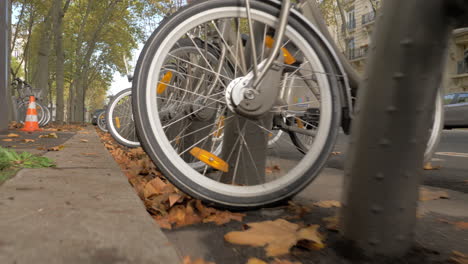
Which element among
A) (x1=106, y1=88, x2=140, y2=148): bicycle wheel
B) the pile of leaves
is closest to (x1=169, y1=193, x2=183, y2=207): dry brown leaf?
the pile of leaves

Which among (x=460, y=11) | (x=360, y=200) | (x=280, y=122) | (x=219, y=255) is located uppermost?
(x=460, y=11)

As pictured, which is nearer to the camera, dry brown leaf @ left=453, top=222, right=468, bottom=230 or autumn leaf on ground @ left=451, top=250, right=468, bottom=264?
autumn leaf on ground @ left=451, top=250, right=468, bottom=264

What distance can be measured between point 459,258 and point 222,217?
100cm

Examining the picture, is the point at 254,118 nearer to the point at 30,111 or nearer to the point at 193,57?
the point at 193,57

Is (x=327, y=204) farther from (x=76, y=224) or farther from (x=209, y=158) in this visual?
(x=76, y=224)

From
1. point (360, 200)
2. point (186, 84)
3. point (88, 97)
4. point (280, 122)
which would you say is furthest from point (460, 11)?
point (88, 97)

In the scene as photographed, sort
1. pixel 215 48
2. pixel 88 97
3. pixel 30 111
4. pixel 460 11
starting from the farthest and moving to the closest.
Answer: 1. pixel 88 97
2. pixel 30 111
3. pixel 215 48
4. pixel 460 11

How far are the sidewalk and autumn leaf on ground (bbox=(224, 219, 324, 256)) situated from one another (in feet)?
1.22

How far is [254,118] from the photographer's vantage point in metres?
1.99

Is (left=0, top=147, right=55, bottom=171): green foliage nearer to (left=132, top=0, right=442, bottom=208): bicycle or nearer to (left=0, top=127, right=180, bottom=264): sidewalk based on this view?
(left=0, top=127, right=180, bottom=264): sidewalk

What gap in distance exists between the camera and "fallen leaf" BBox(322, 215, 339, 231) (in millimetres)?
1695

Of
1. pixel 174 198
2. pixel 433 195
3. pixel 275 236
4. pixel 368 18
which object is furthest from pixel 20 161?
pixel 368 18

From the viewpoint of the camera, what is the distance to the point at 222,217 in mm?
1878

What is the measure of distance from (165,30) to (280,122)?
3.42ft
